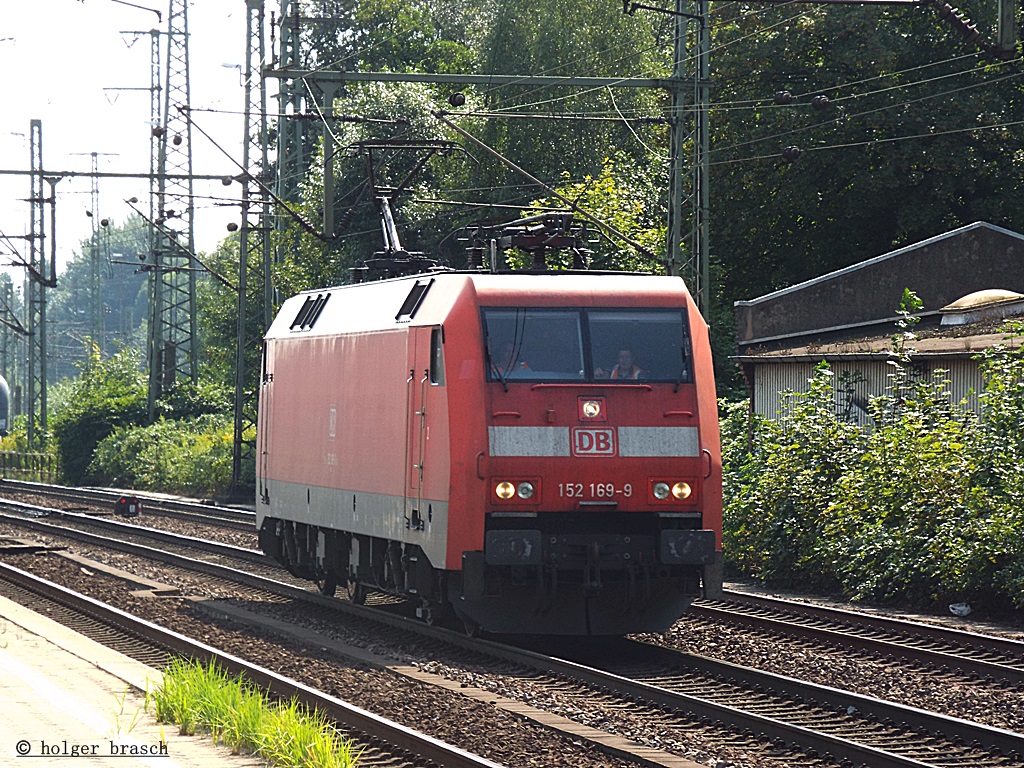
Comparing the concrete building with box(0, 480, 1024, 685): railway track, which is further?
the concrete building

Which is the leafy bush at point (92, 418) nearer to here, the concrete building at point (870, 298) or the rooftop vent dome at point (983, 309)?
the concrete building at point (870, 298)

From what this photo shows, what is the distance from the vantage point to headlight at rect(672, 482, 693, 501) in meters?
14.1

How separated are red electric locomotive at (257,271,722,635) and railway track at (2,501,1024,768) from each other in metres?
0.62

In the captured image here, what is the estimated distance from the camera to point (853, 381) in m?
24.0

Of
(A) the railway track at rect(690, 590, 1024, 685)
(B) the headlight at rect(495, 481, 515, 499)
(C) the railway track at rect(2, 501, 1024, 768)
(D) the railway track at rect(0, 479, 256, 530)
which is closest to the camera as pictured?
(C) the railway track at rect(2, 501, 1024, 768)

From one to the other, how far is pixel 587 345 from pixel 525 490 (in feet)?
4.68

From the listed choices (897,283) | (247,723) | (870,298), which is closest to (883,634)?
(247,723)

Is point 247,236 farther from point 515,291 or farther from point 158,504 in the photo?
point 515,291

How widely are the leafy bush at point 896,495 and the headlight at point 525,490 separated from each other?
569 cm

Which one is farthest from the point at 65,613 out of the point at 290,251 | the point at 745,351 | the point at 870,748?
the point at 290,251

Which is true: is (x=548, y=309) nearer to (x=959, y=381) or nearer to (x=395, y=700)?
(x=395, y=700)

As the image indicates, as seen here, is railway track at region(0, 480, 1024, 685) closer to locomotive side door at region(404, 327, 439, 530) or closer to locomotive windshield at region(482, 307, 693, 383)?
locomotive windshield at region(482, 307, 693, 383)

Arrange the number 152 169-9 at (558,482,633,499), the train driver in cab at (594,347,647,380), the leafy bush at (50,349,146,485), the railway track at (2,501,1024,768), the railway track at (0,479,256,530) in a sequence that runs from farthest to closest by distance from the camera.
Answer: the leafy bush at (50,349,146,485), the railway track at (0,479,256,530), the train driver in cab at (594,347,647,380), the number 152 169-9 at (558,482,633,499), the railway track at (2,501,1024,768)

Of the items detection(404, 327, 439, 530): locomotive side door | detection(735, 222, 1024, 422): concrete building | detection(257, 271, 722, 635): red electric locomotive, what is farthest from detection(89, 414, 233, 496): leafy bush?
detection(257, 271, 722, 635): red electric locomotive
